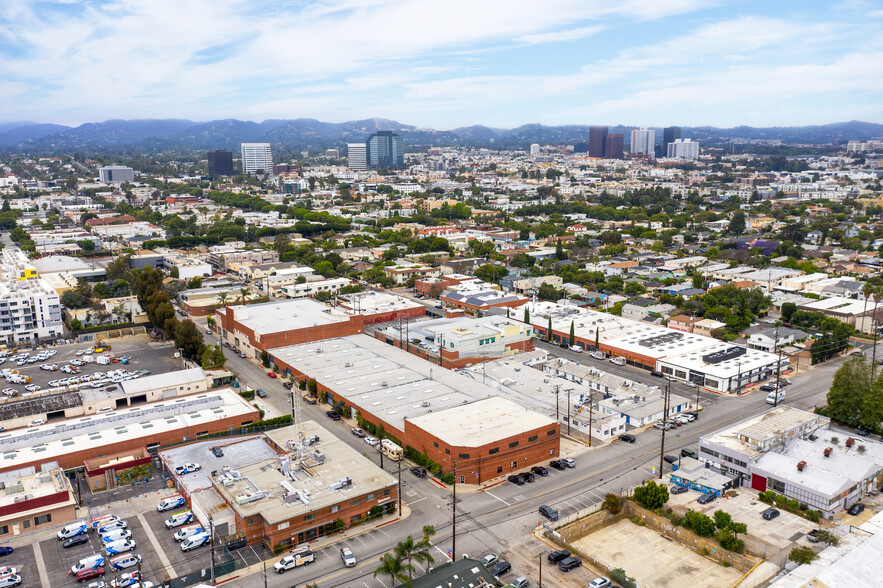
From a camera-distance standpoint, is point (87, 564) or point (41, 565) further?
point (41, 565)

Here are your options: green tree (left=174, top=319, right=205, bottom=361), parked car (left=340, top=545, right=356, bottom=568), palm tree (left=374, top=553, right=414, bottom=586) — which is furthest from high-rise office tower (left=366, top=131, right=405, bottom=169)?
palm tree (left=374, top=553, right=414, bottom=586)

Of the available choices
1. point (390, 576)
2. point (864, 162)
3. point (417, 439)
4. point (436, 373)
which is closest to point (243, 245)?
point (436, 373)

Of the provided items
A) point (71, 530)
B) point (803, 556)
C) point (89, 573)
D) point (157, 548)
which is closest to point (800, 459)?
point (803, 556)

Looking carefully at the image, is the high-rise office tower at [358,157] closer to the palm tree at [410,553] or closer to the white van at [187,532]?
the white van at [187,532]

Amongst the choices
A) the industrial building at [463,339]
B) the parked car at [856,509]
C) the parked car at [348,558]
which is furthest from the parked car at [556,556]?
the industrial building at [463,339]

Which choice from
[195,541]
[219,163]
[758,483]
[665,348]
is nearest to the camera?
[195,541]

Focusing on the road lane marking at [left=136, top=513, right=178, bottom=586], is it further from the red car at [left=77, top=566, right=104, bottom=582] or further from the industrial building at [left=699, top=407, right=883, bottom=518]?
the industrial building at [left=699, top=407, right=883, bottom=518]

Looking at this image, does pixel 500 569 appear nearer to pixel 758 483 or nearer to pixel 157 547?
pixel 157 547
